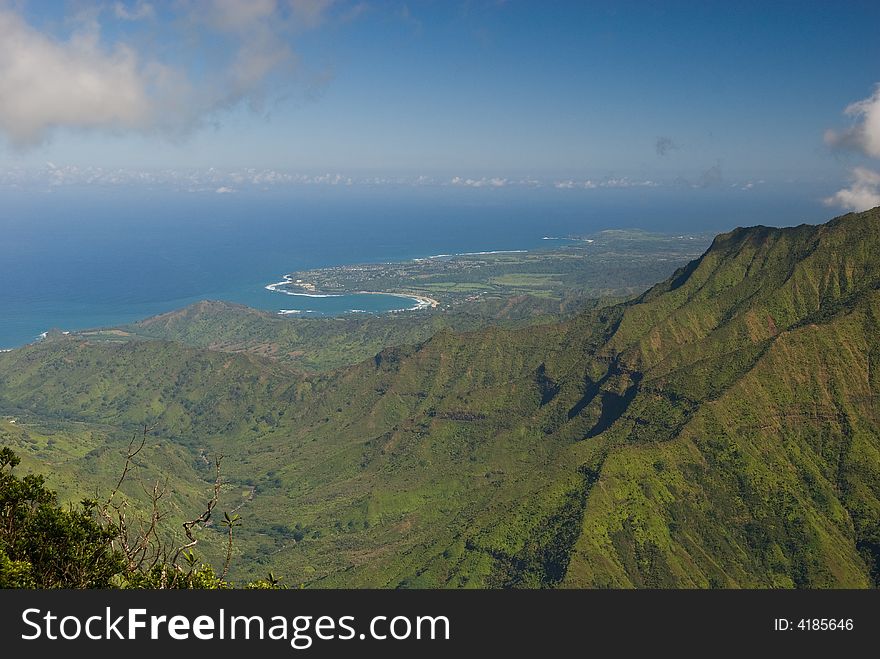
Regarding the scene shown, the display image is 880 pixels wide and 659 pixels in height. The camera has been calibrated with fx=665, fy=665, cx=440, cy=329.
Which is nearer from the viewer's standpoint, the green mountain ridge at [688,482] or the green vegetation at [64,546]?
the green vegetation at [64,546]

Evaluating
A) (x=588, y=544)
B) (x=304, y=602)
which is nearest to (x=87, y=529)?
(x=304, y=602)

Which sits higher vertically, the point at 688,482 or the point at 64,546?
the point at 64,546

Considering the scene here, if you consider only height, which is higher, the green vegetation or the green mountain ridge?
the green vegetation

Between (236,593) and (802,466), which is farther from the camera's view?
(802,466)

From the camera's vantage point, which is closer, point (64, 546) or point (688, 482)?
point (64, 546)

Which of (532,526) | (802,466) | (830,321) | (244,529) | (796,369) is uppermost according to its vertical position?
(830,321)

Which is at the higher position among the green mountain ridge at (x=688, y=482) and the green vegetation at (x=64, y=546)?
the green vegetation at (x=64, y=546)

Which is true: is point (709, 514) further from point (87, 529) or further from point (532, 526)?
Result: point (87, 529)

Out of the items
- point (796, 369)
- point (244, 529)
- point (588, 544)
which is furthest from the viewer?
point (244, 529)

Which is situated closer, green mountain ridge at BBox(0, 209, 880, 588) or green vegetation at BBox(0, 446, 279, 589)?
green vegetation at BBox(0, 446, 279, 589)

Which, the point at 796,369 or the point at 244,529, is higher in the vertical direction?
the point at 796,369

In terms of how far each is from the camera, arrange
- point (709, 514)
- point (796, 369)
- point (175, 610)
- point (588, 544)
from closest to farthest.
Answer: point (175, 610) < point (588, 544) < point (709, 514) < point (796, 369)
